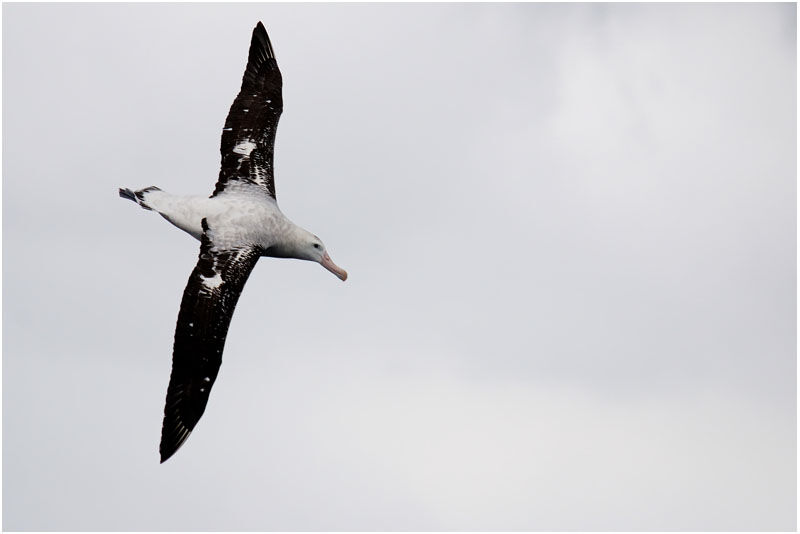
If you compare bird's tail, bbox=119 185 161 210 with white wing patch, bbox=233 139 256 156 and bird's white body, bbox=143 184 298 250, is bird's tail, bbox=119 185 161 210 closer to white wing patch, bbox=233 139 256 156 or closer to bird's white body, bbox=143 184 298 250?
bird's white body, bbox=143 184 298 250

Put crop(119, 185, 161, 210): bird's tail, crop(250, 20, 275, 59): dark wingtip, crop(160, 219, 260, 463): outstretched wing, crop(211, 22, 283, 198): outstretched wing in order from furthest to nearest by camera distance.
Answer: crop(250, 20, 275, 59): dark wingtip, crop(211, 22, 283, 198): outstretched wing, crop(119, 185, 161, 210): bird's tail, crop(160, 219, 260, 463): outstretched wing

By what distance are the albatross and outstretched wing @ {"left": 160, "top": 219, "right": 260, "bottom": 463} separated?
0.01 m

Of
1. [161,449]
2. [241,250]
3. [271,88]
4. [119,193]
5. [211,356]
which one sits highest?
[271,88]

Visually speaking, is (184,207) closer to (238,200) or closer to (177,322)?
(238,200)

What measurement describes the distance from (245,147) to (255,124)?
533 mm

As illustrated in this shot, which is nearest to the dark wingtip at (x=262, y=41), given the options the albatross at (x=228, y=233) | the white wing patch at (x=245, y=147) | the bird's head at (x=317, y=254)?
the albatross at (x=228, y=233)

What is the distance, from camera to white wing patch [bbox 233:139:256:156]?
22.3 metres

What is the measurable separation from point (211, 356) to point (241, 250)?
1.75 m

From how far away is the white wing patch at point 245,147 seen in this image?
2234 cm

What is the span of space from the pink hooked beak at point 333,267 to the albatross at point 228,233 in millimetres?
16

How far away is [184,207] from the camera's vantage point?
69.4ft

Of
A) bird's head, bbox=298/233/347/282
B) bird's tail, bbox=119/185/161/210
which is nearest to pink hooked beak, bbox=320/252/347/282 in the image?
bird's head, bbox=298/233/347/282

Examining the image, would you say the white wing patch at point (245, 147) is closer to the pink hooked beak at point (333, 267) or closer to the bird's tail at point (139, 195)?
the bird's tail at point (139, 195)

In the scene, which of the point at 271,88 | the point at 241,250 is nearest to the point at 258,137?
the point at 271,88
